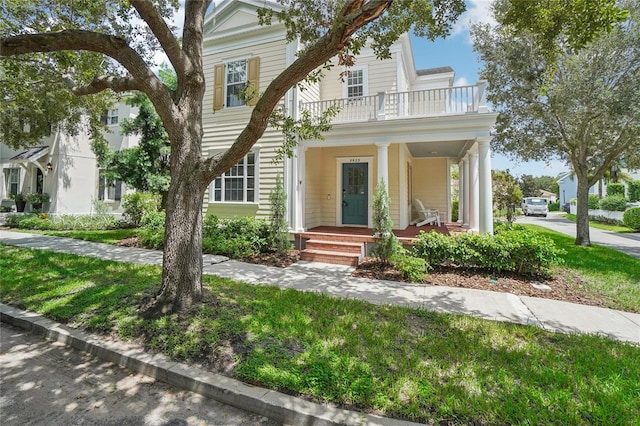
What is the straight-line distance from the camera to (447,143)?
9953 mm

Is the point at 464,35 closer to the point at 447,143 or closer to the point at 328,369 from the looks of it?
the point at 447,143

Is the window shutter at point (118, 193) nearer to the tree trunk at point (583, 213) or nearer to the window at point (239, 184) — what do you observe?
the window at point (239, 184)

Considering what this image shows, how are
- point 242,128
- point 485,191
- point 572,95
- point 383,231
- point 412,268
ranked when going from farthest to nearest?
point 242,128 → point 572,95 → point 485,191 → point 383,231 → point 412,268

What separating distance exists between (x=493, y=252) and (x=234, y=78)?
32.6ft

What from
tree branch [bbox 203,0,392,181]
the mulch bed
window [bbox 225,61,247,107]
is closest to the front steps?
the mulch bed

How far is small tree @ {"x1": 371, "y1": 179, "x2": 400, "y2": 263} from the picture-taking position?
7.30 meters

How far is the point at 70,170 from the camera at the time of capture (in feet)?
54.6

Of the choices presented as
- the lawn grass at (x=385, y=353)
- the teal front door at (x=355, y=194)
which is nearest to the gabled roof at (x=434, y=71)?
the teal front door at (x=355, y=194)

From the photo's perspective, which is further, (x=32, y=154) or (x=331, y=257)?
(x=32, y=154)

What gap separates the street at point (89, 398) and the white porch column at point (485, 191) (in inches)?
291

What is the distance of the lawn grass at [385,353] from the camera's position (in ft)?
8.23

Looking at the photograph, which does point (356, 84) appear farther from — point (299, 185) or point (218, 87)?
point (218, 87)

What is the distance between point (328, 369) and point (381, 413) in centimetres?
64

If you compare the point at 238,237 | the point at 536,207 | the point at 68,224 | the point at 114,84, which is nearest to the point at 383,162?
the point at 238,237
